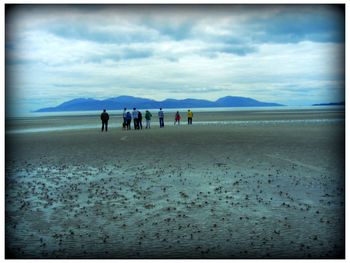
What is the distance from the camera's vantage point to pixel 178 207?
9.46 meters

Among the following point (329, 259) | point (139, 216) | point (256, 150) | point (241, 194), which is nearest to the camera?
point (329, 259)

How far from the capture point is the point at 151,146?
21875mm

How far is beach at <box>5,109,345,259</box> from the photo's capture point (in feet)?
22.9

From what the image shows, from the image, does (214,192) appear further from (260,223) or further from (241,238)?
(241,238)

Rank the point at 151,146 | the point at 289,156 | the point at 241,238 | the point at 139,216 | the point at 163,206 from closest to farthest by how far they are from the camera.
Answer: the point at 241,238, the point at 139,216, the point at 163,206, the point at 289,156, the point at 151,146

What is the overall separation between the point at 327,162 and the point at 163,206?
911 centimetres

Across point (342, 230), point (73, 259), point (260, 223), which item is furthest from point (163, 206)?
point (342, 230)

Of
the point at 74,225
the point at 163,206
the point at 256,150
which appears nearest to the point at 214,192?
the point at 163,206

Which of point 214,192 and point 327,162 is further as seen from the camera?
point 327,162

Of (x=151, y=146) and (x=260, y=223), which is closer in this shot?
(x=260, y=223)

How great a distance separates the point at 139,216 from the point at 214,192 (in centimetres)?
300

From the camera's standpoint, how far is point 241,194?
34.8ft

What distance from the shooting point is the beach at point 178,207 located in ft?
22.9

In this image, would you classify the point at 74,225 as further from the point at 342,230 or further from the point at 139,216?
the point at 342,230
